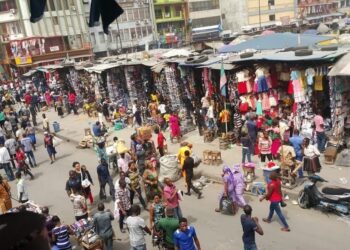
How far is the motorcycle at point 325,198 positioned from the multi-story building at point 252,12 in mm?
64390

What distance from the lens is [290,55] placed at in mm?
13266

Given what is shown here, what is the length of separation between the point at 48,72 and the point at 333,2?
74265mm

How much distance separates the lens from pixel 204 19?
73.2 meters

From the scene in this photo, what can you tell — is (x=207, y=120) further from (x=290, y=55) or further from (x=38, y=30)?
(x=38, y=30)

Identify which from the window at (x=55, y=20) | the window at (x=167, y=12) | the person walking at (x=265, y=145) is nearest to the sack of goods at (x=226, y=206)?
the person walking at (x=265, y=145)

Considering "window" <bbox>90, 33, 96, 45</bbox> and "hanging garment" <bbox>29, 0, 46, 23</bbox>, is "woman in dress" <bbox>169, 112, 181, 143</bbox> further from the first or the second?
"window" <bbox>90, 33, 96, 45</bbox>

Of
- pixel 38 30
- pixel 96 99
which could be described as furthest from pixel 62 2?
pixel 96 99

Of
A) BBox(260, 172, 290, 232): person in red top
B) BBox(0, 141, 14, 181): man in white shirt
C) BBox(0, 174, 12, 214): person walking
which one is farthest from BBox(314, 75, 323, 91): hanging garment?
BBox(0, 141, 14, 181): man in white shirt

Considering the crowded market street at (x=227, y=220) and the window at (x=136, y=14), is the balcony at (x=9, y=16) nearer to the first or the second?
the window at (x=136, y=14)

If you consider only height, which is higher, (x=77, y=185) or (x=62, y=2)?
(x=62, y=2)

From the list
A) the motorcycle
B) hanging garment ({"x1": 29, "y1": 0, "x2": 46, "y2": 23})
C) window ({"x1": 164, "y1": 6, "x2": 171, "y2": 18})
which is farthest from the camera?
window ({"x1": 164, "y1": 6, "x2": 171, "y2": 18})

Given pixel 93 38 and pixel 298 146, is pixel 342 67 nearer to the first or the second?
pixel 298 146

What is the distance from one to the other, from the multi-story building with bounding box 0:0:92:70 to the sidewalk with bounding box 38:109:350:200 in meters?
22.5

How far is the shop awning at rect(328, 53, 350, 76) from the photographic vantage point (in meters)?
11.0
